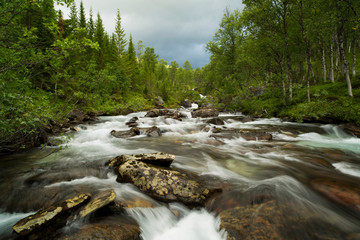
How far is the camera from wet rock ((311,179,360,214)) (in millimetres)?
3359

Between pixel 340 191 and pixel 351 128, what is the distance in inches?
355

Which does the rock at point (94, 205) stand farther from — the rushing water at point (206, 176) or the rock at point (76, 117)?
the rock at point (76, 117)

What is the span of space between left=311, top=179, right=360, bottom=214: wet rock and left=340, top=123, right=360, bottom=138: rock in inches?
306

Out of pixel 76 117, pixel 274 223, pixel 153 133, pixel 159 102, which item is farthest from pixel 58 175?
pixel 159 102

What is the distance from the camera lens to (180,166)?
559 cm

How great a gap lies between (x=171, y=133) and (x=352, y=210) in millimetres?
9536

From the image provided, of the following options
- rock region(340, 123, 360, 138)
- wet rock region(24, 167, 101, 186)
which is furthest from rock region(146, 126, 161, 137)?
rock region(340, 123, 360, 138)

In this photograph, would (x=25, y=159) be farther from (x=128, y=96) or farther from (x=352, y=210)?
(x=128, y=96)

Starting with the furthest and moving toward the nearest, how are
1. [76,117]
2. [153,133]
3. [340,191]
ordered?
[76,117] → [153,133] → [340,191]

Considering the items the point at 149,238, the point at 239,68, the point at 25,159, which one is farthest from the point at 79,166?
the point at 239,68

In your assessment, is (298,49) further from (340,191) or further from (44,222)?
(44,222)

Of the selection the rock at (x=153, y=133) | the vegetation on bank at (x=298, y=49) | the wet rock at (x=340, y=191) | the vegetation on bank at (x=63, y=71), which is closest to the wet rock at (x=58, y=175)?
the vegetation on bank at (x=63, y=71)

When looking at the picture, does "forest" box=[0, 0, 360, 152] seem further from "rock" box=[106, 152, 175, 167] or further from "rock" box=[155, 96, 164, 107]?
"rock" box=[155, 96, 164, 107]

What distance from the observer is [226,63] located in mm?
29156
